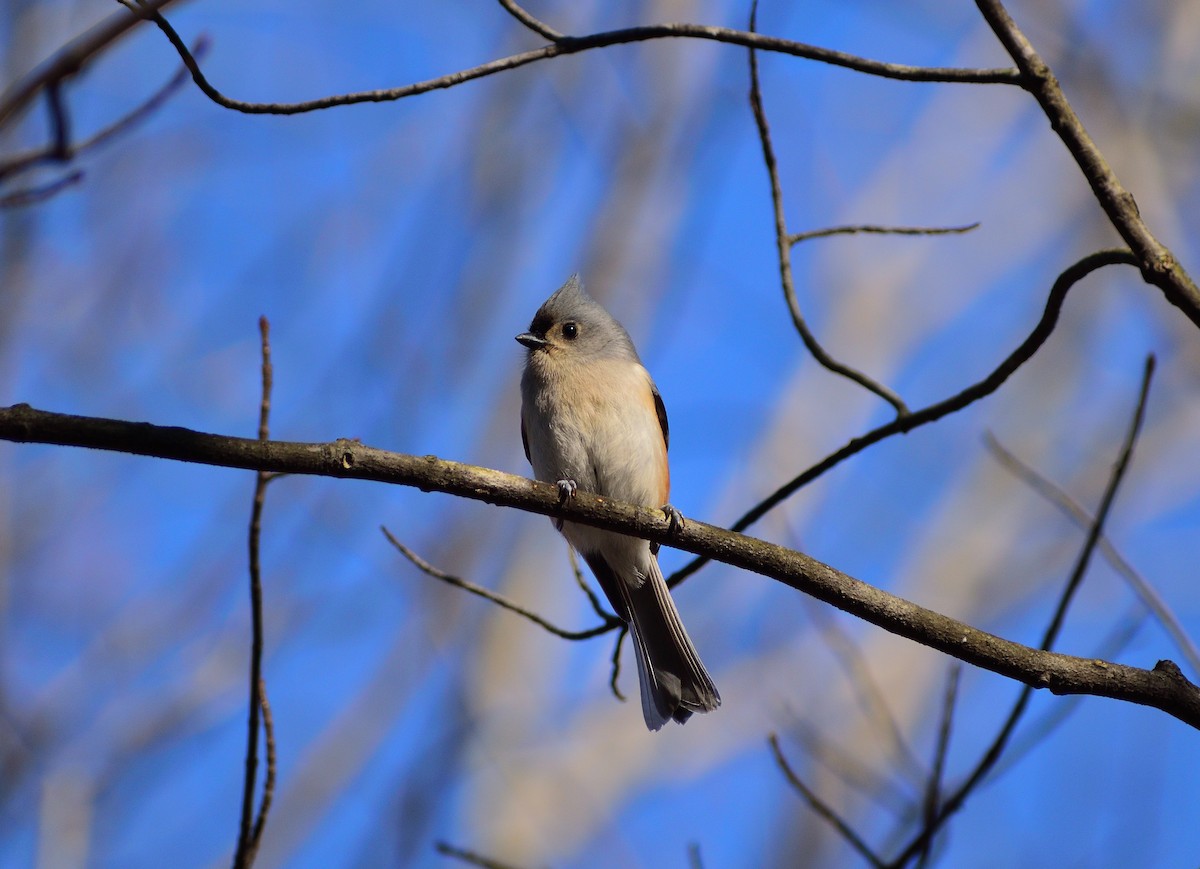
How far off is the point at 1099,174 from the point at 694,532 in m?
1.24

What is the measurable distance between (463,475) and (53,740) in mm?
4883

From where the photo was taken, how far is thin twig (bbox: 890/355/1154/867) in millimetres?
2957

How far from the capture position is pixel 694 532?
9.06 feet

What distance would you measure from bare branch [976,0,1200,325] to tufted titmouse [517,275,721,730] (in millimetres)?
2292

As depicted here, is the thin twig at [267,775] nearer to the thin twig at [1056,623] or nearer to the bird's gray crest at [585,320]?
the thin twig at [1056,623]

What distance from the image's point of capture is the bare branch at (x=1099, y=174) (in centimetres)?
241

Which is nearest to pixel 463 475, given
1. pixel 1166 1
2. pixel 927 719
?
pixel 927 719

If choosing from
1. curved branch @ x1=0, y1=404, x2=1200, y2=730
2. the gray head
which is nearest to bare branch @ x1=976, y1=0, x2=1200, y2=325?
curved branch @ x1=0, y1=404, x2=1200, y2=730

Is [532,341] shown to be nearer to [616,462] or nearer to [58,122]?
[616,462]

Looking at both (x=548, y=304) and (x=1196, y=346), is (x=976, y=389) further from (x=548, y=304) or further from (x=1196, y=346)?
(x=1196, y=346)

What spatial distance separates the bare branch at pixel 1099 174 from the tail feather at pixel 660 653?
2.28 metres

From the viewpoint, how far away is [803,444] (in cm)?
959

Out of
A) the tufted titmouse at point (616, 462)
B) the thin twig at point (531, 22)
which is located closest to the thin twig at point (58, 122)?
the thin twig at point (531, 22)

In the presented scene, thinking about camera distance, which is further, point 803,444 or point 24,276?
point 803,444
